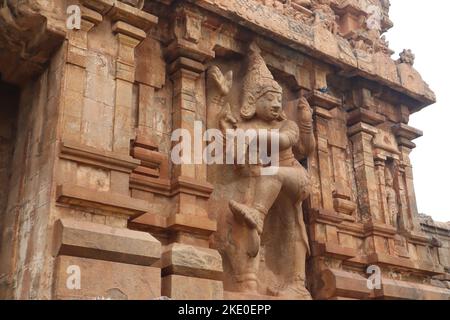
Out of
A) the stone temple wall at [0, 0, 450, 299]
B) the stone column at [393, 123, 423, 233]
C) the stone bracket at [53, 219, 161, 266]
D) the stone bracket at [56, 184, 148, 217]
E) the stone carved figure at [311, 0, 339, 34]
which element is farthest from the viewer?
the stone column at [393, 123, 423, 233]

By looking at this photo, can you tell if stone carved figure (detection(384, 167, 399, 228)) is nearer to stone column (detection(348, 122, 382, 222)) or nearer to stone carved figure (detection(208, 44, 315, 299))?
stone column (detection(348, 122, 382, 222))

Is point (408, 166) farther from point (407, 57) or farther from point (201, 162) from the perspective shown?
point (201, 162)

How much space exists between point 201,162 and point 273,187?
3.53 ft

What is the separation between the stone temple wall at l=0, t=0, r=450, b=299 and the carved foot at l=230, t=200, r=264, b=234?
0.03 metres

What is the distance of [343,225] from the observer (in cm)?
1023

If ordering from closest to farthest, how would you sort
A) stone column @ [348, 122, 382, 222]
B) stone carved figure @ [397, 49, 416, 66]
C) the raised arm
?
the raised arm, stone column @ [348, 122, 382, 222], stone carved figure @ [397, 49, 416, 66]

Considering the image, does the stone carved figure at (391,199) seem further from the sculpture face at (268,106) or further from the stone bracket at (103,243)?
the stone bracket at (103,243)

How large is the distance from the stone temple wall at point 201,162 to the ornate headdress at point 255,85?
0.02 metres

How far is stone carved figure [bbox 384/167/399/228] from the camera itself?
1098 centimetres

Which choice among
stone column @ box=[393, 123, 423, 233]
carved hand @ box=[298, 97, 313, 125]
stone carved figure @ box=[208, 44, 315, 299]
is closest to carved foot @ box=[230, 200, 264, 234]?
stone carved figure @ box=[208, 44, 315, 299]

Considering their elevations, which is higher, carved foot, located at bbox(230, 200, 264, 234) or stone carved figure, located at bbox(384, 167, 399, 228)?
stone carved figure, located at bbox(384, 167, 399, 228)

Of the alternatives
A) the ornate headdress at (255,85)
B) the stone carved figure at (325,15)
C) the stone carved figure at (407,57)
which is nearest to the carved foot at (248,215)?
the ornate headdress at (255,85)

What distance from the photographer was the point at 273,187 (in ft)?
29.3

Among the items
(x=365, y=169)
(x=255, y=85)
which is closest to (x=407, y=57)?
(x=365, y=169)
